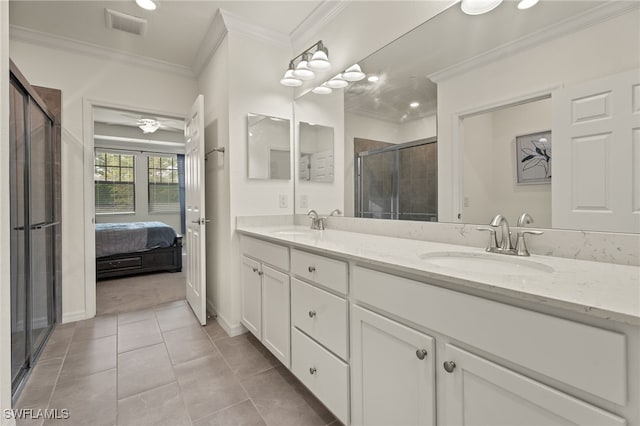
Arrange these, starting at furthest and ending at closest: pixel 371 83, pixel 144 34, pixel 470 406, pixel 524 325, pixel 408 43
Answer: pixel 144 34
pixel 371 83
pixel 408 43
pixel 470 406
pixel 524 325

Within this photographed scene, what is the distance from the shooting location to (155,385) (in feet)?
5.78

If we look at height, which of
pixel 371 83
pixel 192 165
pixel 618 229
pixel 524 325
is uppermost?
pixel 371 83

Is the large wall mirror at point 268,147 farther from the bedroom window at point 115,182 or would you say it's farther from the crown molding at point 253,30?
the bedroom window at point 115,182

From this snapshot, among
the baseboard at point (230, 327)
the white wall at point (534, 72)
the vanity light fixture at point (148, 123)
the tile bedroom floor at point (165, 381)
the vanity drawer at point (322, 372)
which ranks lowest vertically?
the tile bedroom floor at point (165, 381)

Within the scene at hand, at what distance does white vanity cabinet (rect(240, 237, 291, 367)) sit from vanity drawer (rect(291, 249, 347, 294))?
0.13 metres

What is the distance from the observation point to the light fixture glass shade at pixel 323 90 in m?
2.35

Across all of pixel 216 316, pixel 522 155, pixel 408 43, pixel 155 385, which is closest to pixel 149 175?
pixel 216 316

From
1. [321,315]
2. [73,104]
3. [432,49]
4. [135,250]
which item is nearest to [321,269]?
[321,315]

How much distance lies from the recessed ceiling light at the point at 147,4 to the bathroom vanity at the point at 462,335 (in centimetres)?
207

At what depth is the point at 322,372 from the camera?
140cm

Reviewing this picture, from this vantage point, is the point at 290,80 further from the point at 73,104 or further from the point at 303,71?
the point at 73,104

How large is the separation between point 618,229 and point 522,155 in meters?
0.40

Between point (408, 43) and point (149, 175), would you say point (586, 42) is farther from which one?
point (149, 175)
